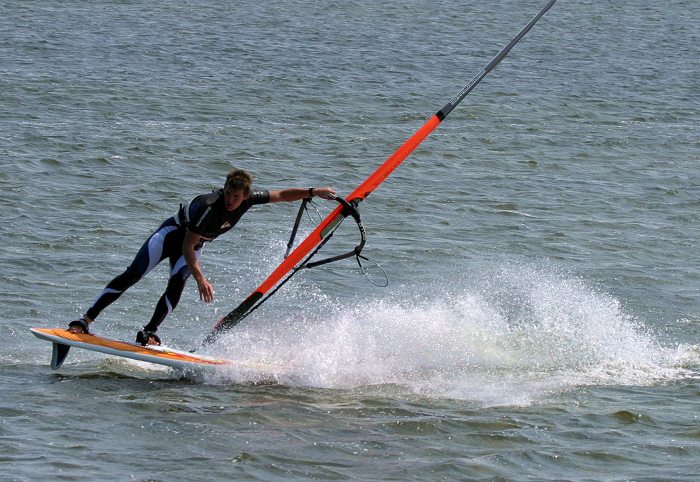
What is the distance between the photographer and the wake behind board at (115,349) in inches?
322

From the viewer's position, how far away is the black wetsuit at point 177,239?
26.6 ft

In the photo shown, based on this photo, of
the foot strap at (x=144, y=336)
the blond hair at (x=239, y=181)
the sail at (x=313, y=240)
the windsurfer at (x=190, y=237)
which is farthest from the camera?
the sail at (x=313, y=240)

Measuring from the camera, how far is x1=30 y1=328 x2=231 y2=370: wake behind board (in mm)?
8188

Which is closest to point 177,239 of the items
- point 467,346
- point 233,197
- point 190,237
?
point 190,237

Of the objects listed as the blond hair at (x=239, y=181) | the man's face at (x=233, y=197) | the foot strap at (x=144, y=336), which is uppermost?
the blond hair at (x=239, y=181)

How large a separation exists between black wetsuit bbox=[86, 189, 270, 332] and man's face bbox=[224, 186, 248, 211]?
2.8 inches

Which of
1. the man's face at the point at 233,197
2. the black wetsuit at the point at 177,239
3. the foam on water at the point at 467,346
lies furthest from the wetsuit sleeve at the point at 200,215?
the foam on water at the point at 467,346

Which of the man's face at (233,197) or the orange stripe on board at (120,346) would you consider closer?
the man's face at (233,197)

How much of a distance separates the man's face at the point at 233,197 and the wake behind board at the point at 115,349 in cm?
114

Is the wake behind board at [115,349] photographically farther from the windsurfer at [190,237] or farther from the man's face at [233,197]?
the man's face at [233,197]

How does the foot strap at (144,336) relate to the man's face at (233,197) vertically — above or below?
below

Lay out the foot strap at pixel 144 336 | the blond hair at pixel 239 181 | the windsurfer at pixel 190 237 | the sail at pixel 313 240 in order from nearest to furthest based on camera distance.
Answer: the blond hair at pixel 239 181 < the windsurfer at pixel 190 237 < the foot strap at pixel 144 336 < the sail at pixel 313 240

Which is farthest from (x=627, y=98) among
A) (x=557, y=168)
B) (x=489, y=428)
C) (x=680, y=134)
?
(x=489, y=428)

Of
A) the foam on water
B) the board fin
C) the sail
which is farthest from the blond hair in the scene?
the board fin
